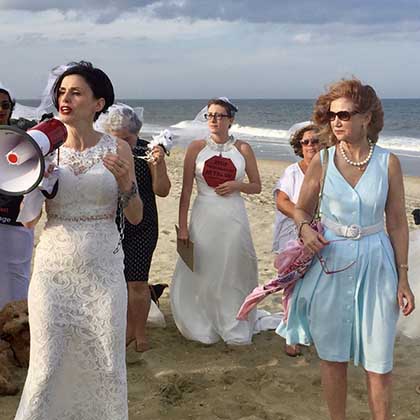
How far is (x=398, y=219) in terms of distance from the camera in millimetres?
3471

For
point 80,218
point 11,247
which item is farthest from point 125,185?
point 11,247

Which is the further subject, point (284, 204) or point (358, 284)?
point (284, 204)

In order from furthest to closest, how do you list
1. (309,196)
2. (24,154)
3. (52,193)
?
(309,196) < (52,193) < (24,154)

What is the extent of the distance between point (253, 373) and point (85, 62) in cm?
260

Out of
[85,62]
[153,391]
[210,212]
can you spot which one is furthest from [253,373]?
[85,62]

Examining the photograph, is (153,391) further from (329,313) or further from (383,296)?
(383,296)

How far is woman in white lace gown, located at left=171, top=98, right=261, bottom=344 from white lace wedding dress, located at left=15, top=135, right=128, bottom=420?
2.03 metres

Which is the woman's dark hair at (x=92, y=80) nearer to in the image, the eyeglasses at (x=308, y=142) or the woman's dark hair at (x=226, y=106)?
the woman's dark hair at (x=226, y=106)

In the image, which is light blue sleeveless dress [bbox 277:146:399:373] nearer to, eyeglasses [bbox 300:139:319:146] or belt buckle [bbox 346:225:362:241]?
belt buckle [bbox 346:225:362:241]

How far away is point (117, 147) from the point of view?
3.41 m

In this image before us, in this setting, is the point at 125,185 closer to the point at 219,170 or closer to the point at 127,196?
the point at 127,196

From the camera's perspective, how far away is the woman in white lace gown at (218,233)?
5301mm

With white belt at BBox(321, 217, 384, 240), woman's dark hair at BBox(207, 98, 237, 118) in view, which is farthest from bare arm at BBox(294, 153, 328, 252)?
woman's dark hair at BBox(207, 98, 237, 118)

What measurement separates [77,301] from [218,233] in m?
2.23
